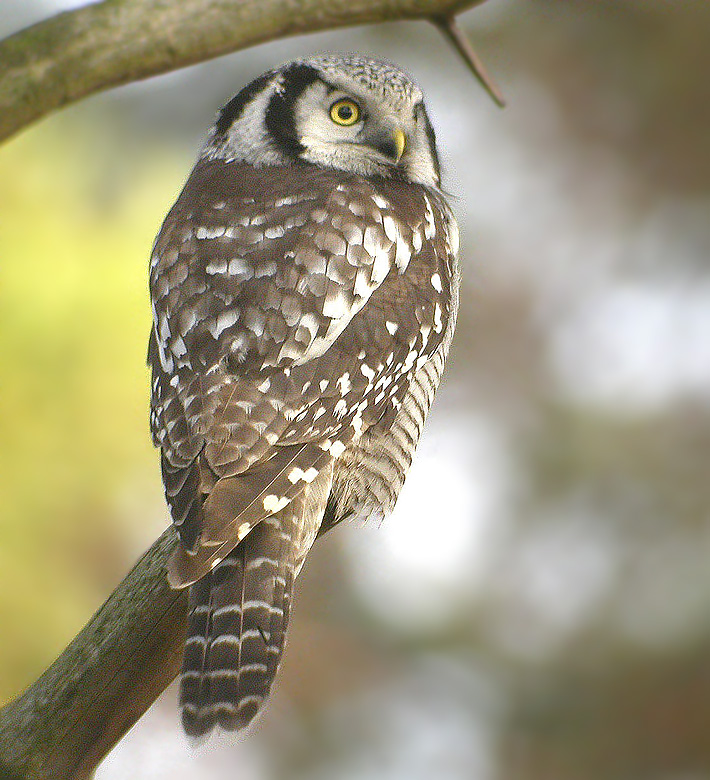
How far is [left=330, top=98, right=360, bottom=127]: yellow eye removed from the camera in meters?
3.23

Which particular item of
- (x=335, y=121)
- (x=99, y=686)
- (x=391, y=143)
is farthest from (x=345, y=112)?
(x=99, y=686)

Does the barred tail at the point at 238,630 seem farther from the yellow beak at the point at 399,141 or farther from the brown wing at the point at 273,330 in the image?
the yellow beak at the point at 399,141

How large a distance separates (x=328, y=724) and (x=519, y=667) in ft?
5.48

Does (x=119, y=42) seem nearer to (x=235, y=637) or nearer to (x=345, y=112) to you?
(x=235, y=637)

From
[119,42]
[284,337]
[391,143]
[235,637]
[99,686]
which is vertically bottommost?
[99,686]

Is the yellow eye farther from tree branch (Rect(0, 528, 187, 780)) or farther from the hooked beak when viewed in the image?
tree branch (Rect(0, 528, 187, 780))

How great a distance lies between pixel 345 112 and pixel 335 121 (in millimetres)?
48

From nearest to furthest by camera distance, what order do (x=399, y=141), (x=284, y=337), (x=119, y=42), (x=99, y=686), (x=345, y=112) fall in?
(x=119, y=42) → (x=99, y=686) → (x=284, y=337) → (x=399, y=141) → (x=345, y=112)

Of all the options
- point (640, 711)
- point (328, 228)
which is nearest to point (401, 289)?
point (328, 228)

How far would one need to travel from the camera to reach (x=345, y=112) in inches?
128

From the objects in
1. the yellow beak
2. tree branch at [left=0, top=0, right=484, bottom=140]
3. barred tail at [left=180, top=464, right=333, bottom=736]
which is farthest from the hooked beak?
tree branch at [left=0, top=0, right=484, bottom=140]

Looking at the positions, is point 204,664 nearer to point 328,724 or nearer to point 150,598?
point 150,598

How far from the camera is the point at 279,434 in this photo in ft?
7.86

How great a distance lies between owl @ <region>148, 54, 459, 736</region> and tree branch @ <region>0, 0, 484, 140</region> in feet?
3.29
